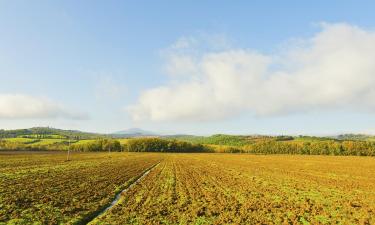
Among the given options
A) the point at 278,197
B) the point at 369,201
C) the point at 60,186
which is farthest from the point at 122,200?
the point at 369,201

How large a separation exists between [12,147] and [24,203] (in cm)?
16836

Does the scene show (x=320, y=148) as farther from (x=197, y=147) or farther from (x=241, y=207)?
(x=241, y=207)

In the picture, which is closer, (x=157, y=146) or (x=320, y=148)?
(x=320, y=148)

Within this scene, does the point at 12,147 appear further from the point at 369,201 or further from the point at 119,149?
the point at 369,201

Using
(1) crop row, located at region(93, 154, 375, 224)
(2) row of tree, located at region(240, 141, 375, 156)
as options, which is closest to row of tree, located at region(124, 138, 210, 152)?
(2) row of tree, located at region(240, 141, 375, 156)

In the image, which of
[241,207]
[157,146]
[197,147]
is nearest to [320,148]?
[197,147]

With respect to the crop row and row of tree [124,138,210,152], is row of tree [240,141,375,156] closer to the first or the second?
row of tree [124,138,210,152]

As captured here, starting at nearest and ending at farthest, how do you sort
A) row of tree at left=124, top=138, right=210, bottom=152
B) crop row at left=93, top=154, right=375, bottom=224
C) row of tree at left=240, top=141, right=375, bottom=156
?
crop row at left=93, top=154, right=375, bottom=224, row of tree at left=240, top=141, right=375, bottom=156, row of tree at left=124, top=138, right=210, bottom=152

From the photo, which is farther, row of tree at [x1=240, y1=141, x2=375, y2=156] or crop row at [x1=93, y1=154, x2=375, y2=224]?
row of tree at [x1=240, y1=141, x2=375, y2=156]

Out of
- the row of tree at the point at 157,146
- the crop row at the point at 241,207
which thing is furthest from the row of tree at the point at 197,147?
the crop row at the point at 241,207

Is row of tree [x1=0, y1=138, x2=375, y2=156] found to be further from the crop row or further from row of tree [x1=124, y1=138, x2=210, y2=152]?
the crop row

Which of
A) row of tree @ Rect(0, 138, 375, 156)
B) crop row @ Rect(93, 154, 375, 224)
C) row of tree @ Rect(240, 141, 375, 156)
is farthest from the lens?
row of tree @ Rect(0, 138, 375, 156)

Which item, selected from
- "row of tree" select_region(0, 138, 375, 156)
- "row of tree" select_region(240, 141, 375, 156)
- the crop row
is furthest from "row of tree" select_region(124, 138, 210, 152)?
the crop row

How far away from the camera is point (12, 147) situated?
6526 inches
